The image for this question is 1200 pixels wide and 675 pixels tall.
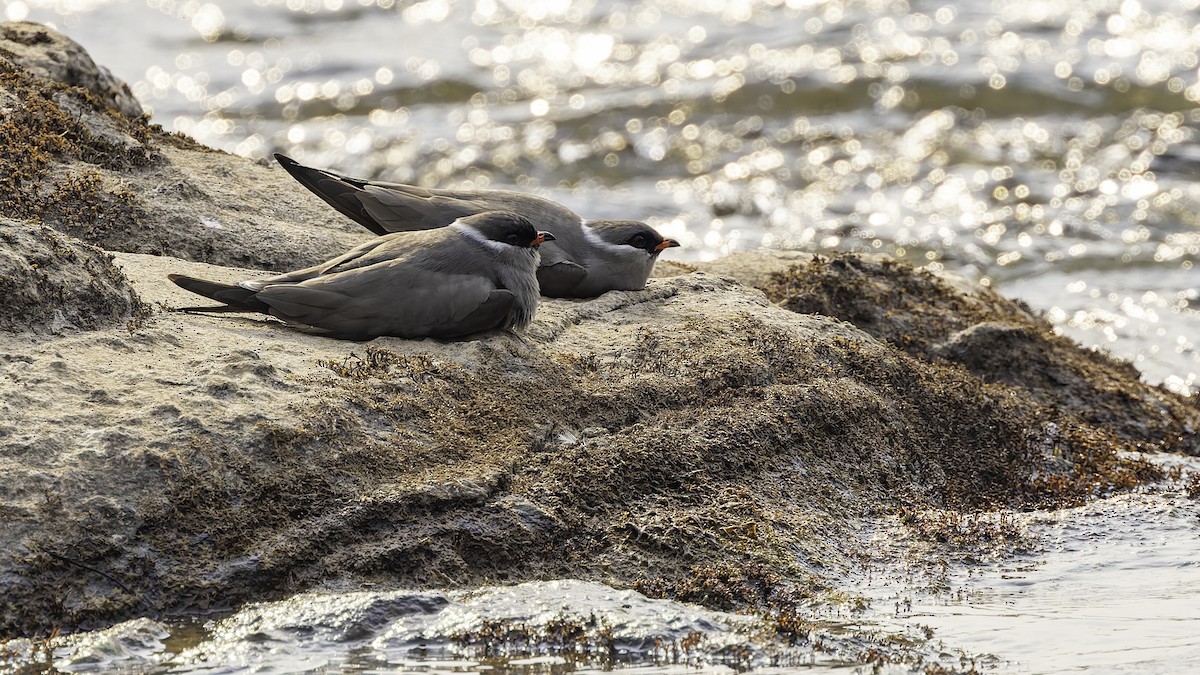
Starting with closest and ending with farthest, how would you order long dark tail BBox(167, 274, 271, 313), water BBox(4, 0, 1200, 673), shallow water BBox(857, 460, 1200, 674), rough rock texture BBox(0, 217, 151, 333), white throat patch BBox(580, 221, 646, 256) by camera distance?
shallow water BBox(857, 460, 1200, 674) → rough rock texture BBox(0, 217, 151, 333) → long dark tail BBox(167, 274, 271, 313) → white throat patch BBox(580, 221, 646, 256) → water BBox(4, 0, 1200, 673)

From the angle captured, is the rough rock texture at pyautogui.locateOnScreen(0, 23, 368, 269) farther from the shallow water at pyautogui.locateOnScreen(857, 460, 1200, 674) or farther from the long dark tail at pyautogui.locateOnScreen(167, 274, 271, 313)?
the shallow water at pyautogui.locateOnScreen(857, 460, 1200, 674)

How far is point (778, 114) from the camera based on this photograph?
17.0 metres

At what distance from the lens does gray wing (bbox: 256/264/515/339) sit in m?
5.91

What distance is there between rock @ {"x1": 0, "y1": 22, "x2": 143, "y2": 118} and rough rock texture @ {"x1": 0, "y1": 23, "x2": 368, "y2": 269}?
0.01 m

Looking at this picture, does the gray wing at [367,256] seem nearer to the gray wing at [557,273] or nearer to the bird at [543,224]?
the bird at [543,224]

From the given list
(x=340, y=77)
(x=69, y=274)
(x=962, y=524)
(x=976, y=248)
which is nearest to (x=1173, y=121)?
(x=976, y=248)

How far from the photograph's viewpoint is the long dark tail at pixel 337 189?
23.0ft

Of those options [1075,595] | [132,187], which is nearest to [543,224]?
[132,187]

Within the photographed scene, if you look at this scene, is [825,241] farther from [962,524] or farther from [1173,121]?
[962,524]

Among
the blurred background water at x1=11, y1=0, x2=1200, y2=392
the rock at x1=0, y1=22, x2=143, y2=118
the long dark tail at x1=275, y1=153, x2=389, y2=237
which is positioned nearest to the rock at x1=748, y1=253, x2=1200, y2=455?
the blurred background water at x1=11, y1=0, x2=1200, y2=392

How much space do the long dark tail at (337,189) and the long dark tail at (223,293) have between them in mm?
1223

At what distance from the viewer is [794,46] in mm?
19234

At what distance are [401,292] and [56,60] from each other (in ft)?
12.3

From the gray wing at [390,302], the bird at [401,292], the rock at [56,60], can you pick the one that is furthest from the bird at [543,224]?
the rock at [56,60]
